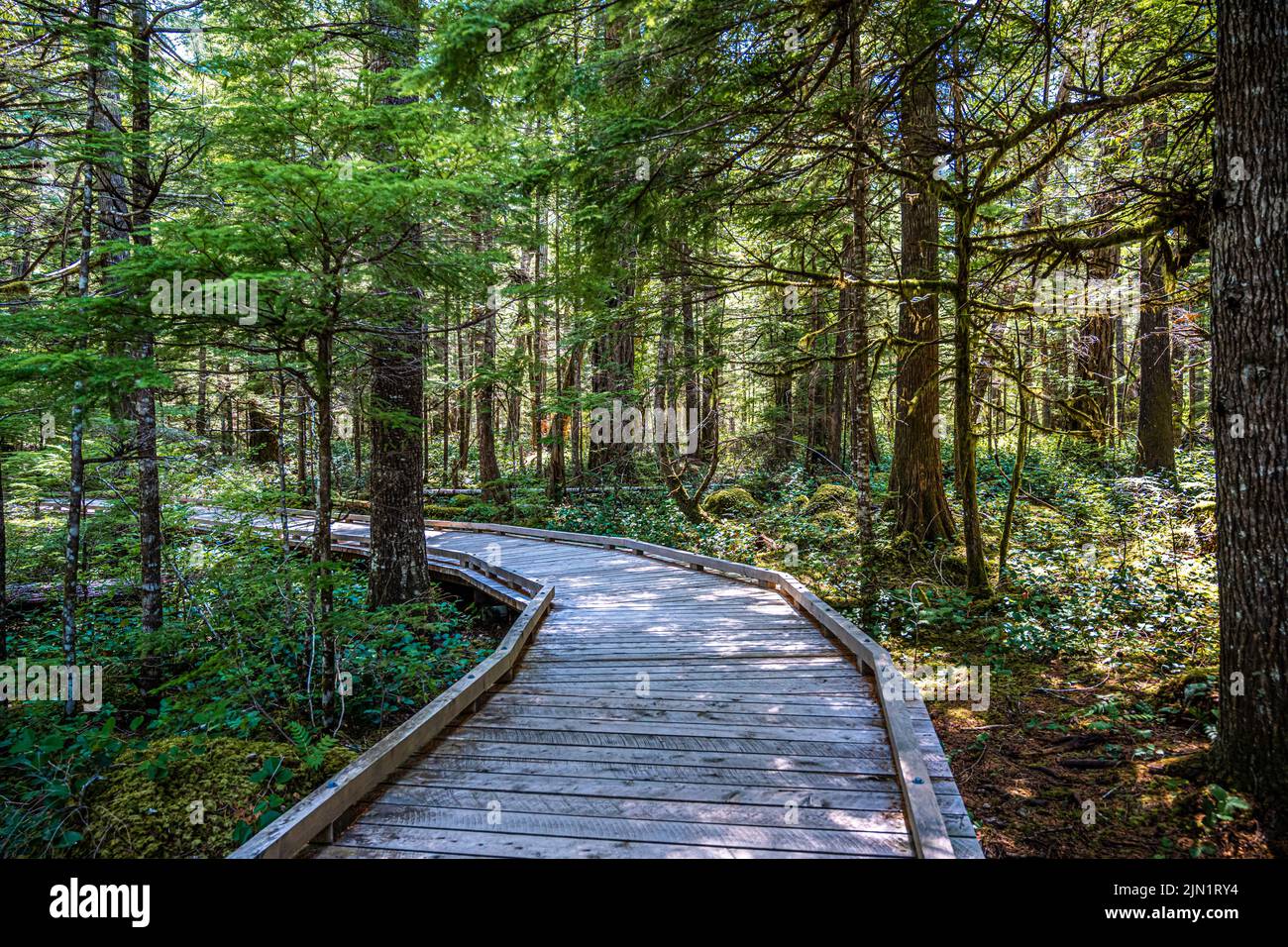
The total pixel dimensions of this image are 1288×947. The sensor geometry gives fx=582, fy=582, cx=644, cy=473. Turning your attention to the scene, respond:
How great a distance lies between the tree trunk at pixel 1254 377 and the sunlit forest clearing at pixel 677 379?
0.07 ft

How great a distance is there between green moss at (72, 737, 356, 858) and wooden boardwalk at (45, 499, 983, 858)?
4.15ft

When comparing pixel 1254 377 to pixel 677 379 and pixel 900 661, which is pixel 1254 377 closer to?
pixel 900 661

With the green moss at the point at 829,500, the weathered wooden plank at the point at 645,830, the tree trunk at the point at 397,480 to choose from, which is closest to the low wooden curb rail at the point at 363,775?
the weathered wooden plank at the point at 645,830

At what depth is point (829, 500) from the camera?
43.3 ft

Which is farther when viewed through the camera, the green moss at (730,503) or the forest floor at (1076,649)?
the green moss at (730,503)

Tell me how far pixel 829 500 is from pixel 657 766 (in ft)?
34.2

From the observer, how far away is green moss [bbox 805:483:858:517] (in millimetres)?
12847

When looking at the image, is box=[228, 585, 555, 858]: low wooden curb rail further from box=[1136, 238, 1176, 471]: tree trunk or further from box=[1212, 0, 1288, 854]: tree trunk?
box=[1136, 238, 1176, 471]: tree trunk

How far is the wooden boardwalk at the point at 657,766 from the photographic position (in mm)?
2893

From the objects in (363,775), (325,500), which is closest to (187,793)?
(363,775)

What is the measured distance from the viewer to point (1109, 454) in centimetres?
1338

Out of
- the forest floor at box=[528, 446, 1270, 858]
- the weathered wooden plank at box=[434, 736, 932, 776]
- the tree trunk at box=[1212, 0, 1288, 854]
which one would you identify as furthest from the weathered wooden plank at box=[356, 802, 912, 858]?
the tree trunk at box=[1212, 0, 1288, 854]

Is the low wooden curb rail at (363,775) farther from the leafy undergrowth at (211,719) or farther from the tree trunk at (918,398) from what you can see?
the tree trunk at (918,398)
